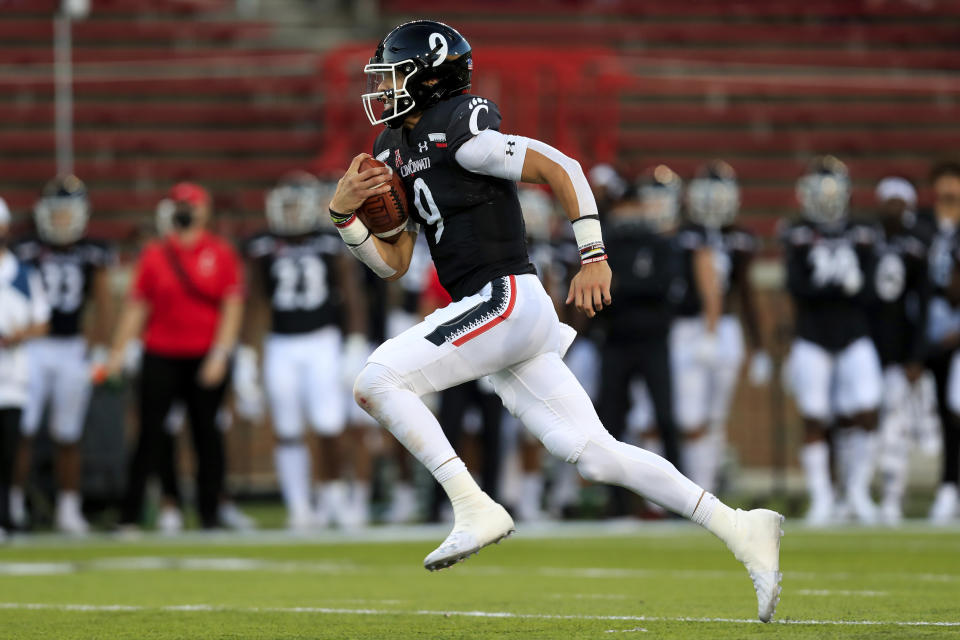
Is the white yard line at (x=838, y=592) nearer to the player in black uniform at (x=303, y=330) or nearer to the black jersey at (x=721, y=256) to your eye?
the player in black uniform at (x=303, y=330)

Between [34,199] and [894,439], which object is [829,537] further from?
[34,199]

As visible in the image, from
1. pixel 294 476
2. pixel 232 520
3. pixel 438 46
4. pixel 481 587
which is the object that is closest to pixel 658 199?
pixel 294 476

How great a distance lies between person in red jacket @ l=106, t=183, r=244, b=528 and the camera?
32.8 ft

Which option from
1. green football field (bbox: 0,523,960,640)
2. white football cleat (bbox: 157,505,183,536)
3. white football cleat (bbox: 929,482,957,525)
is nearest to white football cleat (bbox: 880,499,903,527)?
white football cleat (bbox: 929,482,957,525)

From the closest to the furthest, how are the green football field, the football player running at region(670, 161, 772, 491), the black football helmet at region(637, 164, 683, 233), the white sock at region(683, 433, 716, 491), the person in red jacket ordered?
the green football field < the person in red jacket < the black football helmet at region(637, 164, 683, 233) < the white sock at region(683, 433, 716, 491) < the football player running at region(670, 161, 772, 491)

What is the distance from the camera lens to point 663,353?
10617mm

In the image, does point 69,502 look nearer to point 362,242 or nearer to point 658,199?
point 658,199

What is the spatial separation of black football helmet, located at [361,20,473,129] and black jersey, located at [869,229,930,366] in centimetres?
617

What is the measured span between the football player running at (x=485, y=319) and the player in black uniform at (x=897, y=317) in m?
6.04

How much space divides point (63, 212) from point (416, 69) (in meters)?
6.02

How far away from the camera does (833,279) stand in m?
10.7

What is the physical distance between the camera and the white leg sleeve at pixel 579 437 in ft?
15.9

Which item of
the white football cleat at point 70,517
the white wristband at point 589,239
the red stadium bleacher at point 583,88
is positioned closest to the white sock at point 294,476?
the white football cleat at point 70,517

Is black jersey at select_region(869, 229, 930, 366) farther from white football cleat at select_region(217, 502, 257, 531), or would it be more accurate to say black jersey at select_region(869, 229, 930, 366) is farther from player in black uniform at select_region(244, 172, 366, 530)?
white football cleat at select_region(217, 502, 257, 531)
